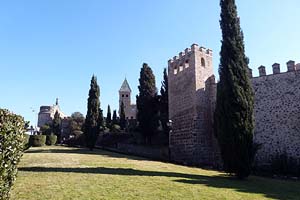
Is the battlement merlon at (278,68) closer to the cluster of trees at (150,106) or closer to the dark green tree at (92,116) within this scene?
the cluster of trees at (150,106)

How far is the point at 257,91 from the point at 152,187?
15.3m

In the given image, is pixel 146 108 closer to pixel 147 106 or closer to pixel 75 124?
pixel 147 106

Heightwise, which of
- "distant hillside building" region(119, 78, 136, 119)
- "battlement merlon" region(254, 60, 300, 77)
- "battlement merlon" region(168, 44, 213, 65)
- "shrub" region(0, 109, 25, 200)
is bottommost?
"shrub" region(0, 109, 25, 200)

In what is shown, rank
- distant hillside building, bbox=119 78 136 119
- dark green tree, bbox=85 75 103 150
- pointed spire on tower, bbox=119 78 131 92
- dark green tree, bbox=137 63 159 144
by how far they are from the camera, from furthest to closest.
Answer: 1. pointed spire on tower, bbox=119 78 131 92
2. distant hillside building, bbox=119 78 136 119
3. dark green tree, bbox=137 63 159 144
4. dark green tree, bbox=85 75 103 150

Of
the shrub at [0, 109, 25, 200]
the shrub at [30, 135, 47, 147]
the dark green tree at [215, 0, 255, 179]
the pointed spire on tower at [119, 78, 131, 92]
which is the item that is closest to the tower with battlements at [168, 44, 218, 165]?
the dark green tree at [215, 0, 255, 179]

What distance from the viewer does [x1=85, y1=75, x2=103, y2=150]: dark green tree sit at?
28.0m

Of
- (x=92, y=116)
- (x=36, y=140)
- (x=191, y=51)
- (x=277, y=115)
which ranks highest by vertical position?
(x=191, y=51)

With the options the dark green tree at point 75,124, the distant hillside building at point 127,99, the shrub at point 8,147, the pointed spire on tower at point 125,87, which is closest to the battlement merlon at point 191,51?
the shrub at point 8,147

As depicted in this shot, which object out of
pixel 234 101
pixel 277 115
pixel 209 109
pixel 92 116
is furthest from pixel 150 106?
pixel 234 101

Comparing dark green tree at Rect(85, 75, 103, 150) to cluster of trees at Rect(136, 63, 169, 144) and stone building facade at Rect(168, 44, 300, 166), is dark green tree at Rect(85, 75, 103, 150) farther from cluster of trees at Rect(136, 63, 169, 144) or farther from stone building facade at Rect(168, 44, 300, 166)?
stone building facade at Rect(168, 44, 300, 166)

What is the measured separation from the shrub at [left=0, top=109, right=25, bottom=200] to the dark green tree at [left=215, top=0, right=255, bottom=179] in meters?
10.6

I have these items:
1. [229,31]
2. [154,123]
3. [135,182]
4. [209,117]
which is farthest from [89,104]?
[135,182]

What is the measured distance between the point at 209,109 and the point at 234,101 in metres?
9.23

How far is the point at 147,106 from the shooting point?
32.2 meters
